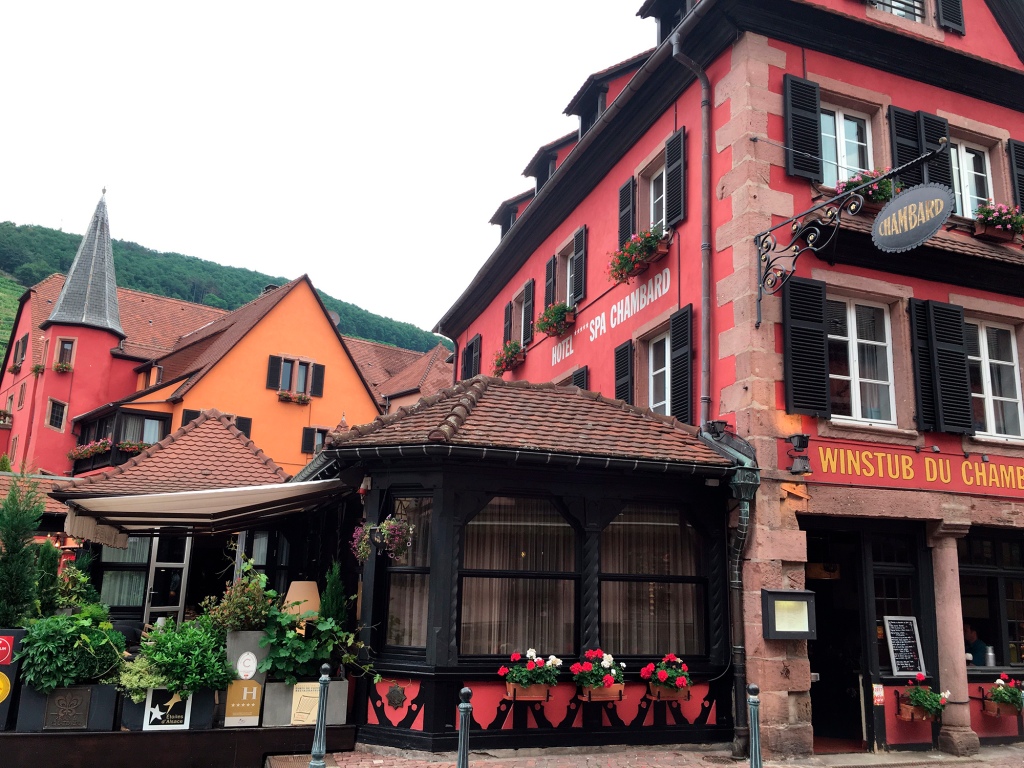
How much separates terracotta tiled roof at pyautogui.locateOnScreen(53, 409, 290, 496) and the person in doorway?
9835 millimetres

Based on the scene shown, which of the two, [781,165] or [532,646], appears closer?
[532,646]

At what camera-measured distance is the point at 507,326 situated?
1997 cm

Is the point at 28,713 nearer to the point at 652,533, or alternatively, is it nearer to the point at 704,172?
the point at 652,533

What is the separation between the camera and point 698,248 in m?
11.3

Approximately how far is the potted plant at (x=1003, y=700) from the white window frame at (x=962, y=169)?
6.04m

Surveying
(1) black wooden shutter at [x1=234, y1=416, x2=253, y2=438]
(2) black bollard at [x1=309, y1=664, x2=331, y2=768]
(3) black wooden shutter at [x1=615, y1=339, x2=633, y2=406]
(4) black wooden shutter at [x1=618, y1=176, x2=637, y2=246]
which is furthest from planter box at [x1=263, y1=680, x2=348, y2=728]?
(1) black wooden shutter at [x1=234, y1=416, x2=253, y2=438]

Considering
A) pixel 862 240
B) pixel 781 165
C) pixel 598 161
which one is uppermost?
pixel 598 161

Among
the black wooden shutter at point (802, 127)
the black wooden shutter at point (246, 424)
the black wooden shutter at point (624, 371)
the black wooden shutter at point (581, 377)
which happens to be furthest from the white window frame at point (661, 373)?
the black wooden shutter at point (246, 424)

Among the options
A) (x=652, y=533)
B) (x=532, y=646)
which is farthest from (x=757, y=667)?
(x=532, y=646)

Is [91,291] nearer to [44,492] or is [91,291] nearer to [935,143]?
[44,492]

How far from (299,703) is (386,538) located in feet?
6.03

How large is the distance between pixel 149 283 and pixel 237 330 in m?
51.4

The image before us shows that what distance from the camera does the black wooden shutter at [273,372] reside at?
1299 inches

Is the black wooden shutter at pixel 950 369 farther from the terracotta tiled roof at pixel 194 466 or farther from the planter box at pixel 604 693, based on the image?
the terracotta tiled roof at pixel 194 466
